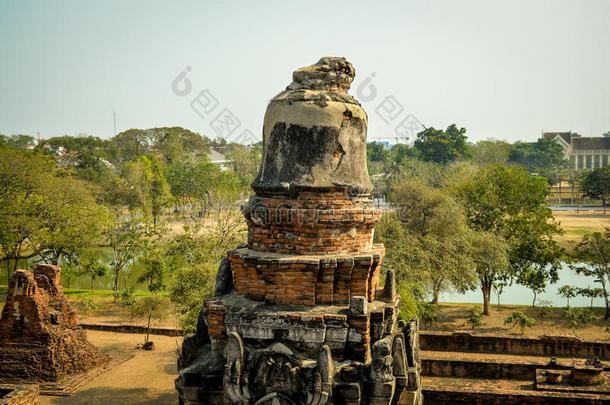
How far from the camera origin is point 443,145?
65125mm

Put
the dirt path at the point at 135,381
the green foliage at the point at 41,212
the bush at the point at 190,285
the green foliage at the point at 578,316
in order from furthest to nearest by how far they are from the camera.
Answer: the green foliage at the point at 41,212 < the green foliage at the point at 578,316 < the bush at the point at 190,285 < the dirt path at the point at 135,381

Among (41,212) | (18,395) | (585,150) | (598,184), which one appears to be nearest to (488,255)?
(18,395)

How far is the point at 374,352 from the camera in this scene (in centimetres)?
569

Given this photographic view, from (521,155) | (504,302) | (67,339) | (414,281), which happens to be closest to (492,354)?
(414,281)

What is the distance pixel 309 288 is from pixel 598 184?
56.3m

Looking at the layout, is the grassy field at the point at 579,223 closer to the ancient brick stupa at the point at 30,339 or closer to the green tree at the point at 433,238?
the green tree at the point at 433,238

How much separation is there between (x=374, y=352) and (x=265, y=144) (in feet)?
9.76

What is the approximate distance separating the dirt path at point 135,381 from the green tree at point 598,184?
166 feet

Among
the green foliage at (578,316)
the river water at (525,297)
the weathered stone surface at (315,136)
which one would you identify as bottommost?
the river water at (525,297)

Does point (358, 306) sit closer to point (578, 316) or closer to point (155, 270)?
point (578, 316)

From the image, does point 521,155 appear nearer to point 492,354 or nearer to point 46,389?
point 492,354

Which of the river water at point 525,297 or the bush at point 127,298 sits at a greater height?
the bush at point 127,298

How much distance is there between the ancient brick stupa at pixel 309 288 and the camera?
18.6 ft

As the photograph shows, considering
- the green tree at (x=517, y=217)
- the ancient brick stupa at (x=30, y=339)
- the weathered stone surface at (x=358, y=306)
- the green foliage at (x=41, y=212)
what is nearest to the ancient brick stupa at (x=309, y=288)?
the weathered stone surface at (x=358, y=306)
